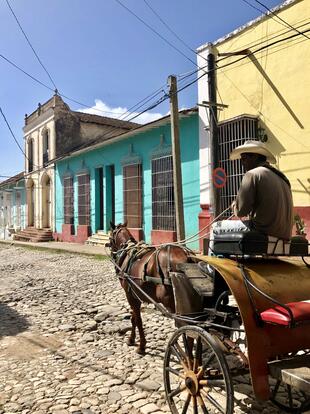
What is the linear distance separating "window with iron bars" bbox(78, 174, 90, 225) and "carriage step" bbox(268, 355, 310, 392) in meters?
18.1

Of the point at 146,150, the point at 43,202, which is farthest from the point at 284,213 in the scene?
the point at 43,202

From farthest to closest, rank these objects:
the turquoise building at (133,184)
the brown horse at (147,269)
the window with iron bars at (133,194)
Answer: the window with iron bars at (133,194)
the turquoise building at (133,184)
the brown horse at (147,269)

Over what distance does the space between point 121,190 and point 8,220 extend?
18784mm

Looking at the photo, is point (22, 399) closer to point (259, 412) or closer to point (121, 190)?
point (259, 412)

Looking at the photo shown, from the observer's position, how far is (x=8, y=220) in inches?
1303

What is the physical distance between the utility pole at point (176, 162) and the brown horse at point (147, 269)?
3.94 meters

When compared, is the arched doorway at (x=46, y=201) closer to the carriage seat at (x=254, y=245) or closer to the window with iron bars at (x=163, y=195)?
the window with iron bars at (x=163, y=195)

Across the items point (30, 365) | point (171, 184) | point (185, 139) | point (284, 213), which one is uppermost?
point (185, 139)

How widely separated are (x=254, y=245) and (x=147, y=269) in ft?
5.95

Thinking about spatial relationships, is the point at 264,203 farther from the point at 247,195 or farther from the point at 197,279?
the point at 197,279

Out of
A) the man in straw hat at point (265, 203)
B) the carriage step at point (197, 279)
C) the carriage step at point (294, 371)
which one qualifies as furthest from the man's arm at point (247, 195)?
the carriage step at point (294, 371)

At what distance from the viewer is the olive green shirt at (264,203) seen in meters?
3.22

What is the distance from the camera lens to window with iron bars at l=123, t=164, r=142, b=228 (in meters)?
16.2

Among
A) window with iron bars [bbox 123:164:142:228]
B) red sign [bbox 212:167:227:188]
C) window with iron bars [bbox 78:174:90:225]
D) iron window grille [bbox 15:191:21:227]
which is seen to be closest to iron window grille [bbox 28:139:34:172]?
iron window grille [bbox 15:191:21:227]
